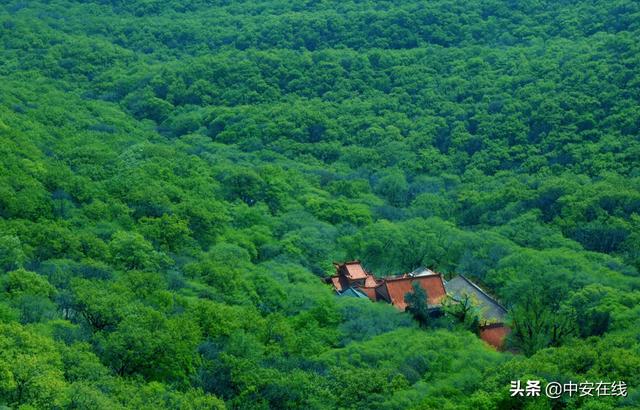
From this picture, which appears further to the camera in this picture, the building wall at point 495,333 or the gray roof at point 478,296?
the gray roof at point 478,296

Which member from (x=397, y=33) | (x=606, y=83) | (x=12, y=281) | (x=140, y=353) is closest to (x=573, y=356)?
(x=140, y=353)

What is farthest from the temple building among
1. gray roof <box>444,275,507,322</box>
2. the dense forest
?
the dense forest

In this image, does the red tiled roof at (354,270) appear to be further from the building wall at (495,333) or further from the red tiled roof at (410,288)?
the building wall at (495,333)

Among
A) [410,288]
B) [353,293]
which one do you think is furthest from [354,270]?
[410,288]

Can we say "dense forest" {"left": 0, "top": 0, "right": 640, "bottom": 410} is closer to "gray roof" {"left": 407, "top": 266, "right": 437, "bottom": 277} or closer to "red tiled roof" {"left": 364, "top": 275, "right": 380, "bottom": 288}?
"gray roof" {"left": 407, "top": 266, "right": 437, "bottom": 277}

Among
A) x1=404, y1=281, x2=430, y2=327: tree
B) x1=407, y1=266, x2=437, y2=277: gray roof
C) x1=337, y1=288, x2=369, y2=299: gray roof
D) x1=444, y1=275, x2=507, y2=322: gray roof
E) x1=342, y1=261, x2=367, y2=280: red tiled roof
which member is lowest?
x1=407, y1=266, x2=437, y2=277: gray roof

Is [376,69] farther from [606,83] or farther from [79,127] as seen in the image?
[79,127]

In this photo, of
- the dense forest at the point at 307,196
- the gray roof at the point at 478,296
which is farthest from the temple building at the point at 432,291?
the dense forest at the point at 307,196
